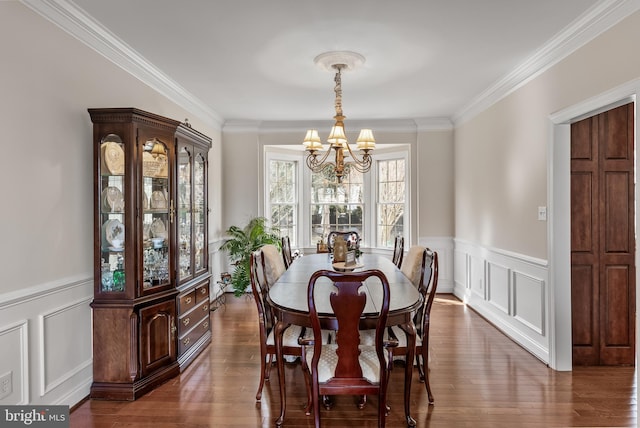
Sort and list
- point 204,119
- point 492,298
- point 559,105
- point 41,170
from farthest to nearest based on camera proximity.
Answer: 1. point 204,119
2. point 492,298
3. point 559,105
4. point 41,170

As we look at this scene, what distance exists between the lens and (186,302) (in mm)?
3447

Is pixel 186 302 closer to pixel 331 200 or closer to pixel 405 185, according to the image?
pixel 331 200

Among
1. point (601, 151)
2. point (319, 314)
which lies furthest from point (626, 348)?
point (319, 314)

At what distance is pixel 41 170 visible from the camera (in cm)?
242

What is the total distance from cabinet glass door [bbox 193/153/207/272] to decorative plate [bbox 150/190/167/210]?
543 millimetres

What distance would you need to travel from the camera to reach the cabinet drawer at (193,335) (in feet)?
10.9

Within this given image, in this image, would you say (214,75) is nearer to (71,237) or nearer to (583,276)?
(71,237)

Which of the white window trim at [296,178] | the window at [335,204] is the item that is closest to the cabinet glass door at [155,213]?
the white window trim at [296,178]

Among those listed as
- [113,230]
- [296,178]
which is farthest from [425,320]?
[296,178]

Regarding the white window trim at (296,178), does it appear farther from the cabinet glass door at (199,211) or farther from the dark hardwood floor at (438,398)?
the dark hardwood floor at (438,398)

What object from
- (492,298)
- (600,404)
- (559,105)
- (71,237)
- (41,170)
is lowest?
(600,404)

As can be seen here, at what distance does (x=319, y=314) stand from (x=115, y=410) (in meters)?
1.64

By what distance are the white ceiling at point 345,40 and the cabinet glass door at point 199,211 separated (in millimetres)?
981

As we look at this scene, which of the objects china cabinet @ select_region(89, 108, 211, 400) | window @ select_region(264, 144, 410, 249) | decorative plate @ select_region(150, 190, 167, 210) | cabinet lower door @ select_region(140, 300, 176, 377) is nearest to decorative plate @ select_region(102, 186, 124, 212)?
china cabinet @ select_region(89, 108, 211, 400)
